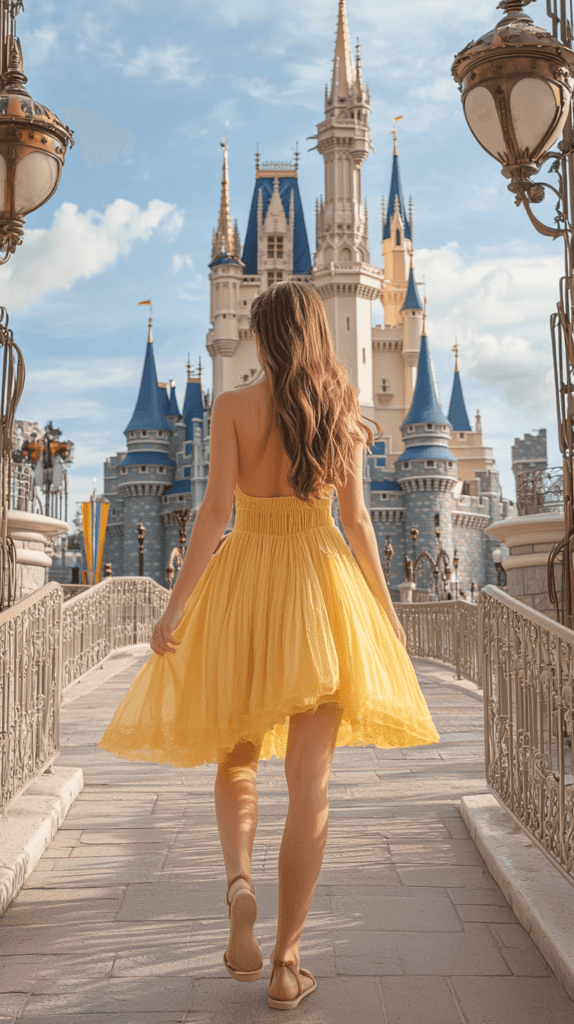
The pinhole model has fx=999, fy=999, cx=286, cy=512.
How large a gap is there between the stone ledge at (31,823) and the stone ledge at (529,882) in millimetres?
1429

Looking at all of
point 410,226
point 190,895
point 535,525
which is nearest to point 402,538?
point 410,226

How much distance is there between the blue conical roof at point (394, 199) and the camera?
61500mm

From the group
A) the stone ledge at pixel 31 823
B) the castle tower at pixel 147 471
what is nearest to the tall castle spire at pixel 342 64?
the castle tower at pixel 147 471

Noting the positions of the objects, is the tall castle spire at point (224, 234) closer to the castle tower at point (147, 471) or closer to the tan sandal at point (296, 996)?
the castle tower at point (147, 471)

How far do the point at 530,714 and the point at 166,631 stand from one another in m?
1.32

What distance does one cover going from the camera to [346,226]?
158ft

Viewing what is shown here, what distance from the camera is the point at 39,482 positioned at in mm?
29125

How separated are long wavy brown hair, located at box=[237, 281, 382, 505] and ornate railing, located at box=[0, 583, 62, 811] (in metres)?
1.31

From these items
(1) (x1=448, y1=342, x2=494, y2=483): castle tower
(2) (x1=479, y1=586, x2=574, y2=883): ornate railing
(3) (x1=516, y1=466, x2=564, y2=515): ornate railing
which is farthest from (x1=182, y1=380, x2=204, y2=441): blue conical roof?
(2) (x1=479, y1=586, x2=574, y2=883): ornate railing

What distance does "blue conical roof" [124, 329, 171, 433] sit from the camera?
52938 mm

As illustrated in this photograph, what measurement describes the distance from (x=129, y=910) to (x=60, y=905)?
0.71 ft

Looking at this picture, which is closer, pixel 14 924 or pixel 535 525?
pixel 14 924

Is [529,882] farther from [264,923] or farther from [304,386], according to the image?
[304,386]

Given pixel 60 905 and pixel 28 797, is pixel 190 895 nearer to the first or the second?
pixel 60 905
